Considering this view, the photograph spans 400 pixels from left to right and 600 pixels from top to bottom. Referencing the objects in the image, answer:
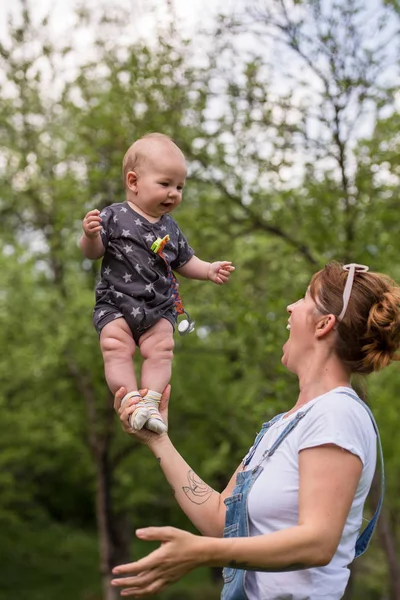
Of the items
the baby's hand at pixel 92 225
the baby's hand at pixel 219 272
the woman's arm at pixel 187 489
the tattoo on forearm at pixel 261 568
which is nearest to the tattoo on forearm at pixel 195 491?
the woman's arm at pixel 187 489

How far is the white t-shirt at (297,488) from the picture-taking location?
2508 mm

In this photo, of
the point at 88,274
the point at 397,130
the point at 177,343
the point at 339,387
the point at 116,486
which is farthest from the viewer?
the point at 116,486

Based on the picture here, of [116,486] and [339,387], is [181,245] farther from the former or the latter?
[116,486]

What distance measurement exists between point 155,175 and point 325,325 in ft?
2.75

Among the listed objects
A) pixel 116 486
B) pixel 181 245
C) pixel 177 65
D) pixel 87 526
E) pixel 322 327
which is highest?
pixel 177 65

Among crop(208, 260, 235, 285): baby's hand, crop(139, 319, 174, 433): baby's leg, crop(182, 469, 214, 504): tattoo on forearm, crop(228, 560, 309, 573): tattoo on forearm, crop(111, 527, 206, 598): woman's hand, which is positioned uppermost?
crop(208, 260, 235, 285): baby's hand

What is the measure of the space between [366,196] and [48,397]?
9422mm

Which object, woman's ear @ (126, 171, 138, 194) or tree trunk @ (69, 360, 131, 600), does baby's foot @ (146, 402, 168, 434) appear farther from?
tree trunk @ (69, 360, 131, 600)

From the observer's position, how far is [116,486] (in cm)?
1967

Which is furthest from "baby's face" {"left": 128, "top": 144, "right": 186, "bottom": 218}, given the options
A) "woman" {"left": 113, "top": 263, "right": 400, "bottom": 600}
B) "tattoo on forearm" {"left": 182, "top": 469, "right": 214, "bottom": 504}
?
"tattoo on forearm" {"left": 182, "top": 469, "right": 214, "bottom": 504}

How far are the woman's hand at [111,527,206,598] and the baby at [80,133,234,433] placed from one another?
2.46 ft

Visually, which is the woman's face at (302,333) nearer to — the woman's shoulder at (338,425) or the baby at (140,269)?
the woman's shoulder at (338,425)

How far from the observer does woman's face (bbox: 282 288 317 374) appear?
2799 mm

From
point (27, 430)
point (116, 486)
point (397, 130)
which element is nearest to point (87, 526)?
point (116, 486)
